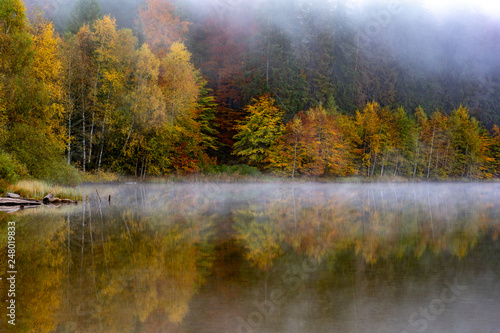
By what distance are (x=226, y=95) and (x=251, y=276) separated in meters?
46.7

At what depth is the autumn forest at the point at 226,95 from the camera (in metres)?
26.3

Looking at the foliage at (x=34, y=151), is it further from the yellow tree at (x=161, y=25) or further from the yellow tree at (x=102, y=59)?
the yellow tree at (x=161, y=25)

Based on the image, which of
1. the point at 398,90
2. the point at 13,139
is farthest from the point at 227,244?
the point at 398,90

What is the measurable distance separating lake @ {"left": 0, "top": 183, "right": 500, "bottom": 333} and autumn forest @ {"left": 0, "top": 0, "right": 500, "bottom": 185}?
38.8 ft

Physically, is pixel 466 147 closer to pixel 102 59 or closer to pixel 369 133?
pixel 369 133

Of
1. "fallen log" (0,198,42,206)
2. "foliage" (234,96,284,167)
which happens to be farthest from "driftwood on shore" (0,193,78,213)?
"foliage" (234,96,284,167)

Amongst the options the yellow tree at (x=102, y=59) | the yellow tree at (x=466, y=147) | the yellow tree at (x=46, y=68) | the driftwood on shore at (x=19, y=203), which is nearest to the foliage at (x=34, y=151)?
the yellow tree at (x=46, y=68)

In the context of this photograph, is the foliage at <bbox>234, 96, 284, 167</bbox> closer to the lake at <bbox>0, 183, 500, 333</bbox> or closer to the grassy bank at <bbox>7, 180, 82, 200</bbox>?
the grassy bank at <bbox>7, 180, 82, 200</bbox>

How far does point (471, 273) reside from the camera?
8.92m

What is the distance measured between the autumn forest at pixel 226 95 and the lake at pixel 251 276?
11.8m

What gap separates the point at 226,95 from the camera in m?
53.7

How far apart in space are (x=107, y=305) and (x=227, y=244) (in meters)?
5.36

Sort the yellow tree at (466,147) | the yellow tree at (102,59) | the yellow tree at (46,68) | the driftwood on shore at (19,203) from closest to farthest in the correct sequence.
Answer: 1. the driftwood on shore at (19,203)
2. the yellow tree at (46,68)
3. the yellow tree at (102,59)
4. the yellow tree at (466,147)

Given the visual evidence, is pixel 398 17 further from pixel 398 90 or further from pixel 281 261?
pixel 281 261
